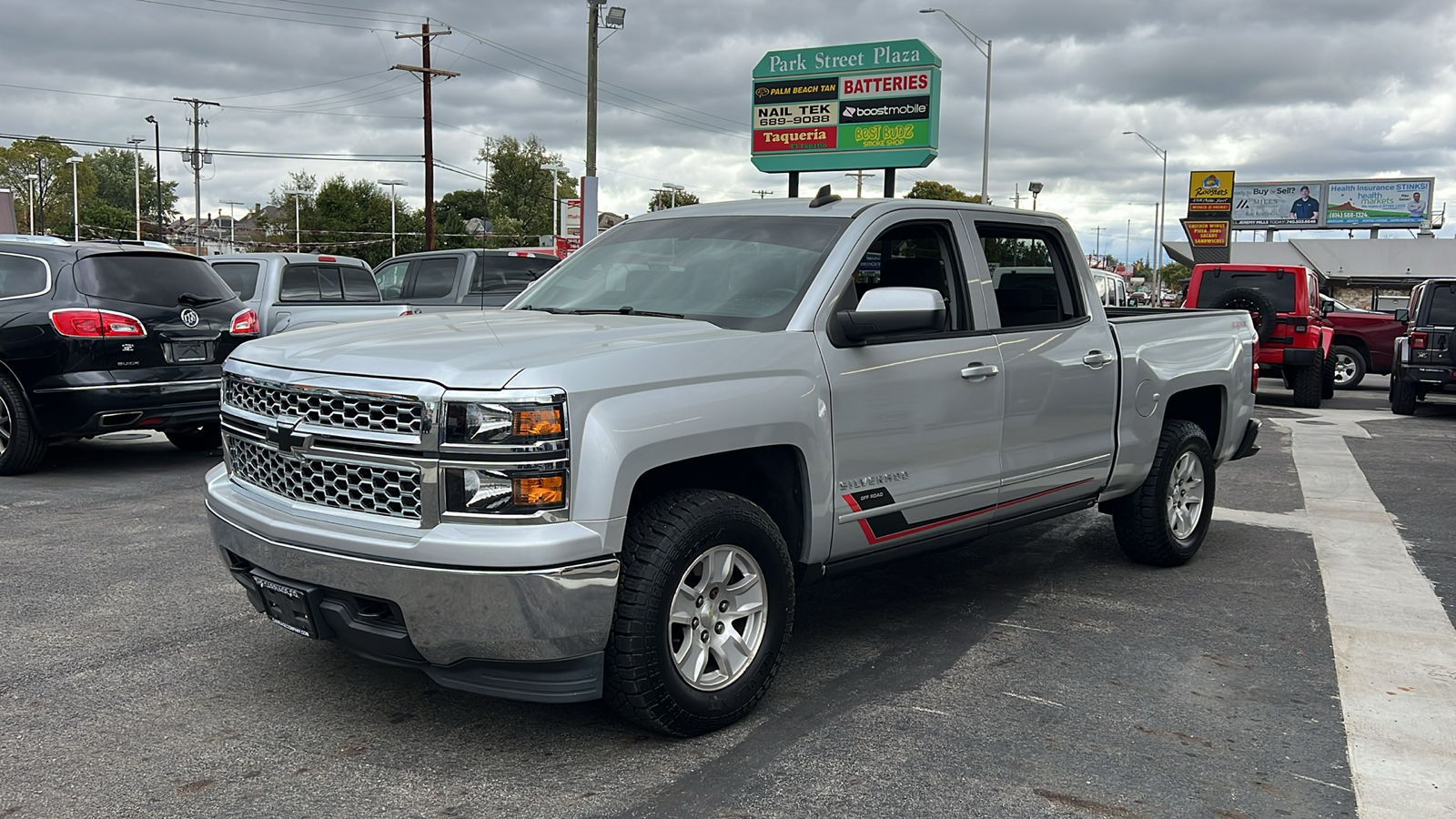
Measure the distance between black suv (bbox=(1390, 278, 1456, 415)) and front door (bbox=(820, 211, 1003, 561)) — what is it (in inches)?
508

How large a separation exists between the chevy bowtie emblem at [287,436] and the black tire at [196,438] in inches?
280

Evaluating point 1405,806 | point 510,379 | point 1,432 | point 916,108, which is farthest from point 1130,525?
point 916,108

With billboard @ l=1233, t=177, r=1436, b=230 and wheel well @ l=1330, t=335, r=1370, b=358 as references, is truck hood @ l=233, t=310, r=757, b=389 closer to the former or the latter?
wheel well @ l=1330, t=335, r=1370, b=358

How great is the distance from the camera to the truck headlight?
3377 millimetres

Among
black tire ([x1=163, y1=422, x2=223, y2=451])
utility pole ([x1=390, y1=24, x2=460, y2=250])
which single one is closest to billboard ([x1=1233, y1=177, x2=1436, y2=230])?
utility pole ([x1=390, y1=24, x2=460, y2=250])

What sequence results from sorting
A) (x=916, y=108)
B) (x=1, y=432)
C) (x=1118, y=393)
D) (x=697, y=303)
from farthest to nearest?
1. (x=916, y=108)
2. (x=1, y=432)
3. (x=1118, y=393)
4. (x=697, y=303)

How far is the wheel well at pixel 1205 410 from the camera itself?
22.6ft

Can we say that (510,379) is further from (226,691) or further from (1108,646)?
(1108,646)

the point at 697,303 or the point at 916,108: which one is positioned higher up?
the point at 916,108

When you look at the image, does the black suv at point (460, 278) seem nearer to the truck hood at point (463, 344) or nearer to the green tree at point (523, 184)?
the truck hood at point (463, 344)

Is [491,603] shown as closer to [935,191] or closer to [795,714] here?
[795,714]

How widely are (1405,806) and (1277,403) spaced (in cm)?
1537

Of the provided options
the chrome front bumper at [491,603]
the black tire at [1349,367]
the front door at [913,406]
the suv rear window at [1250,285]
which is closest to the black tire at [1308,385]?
the suv rear window at [1250,285]

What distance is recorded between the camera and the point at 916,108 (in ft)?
86.0
